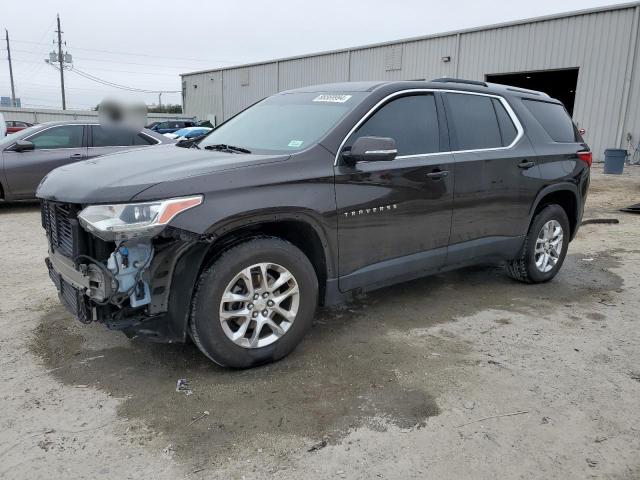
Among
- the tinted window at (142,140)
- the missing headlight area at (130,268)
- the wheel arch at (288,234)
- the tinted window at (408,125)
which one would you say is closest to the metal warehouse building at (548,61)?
the tinted window at (142,140)

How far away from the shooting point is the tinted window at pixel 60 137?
878 centimetres

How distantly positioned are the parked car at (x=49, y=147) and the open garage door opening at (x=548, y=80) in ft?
55.0

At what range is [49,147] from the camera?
8859mm

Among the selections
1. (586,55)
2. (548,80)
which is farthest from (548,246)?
(548,80)

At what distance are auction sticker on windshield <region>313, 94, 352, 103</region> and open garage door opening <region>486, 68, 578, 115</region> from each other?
60.9 feet

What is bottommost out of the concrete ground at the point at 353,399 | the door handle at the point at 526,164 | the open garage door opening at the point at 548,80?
the concrete ground at the point at 353,399

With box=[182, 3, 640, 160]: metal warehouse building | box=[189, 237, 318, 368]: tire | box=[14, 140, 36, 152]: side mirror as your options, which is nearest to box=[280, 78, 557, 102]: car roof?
box=[189, 237, 318, 368]: tire

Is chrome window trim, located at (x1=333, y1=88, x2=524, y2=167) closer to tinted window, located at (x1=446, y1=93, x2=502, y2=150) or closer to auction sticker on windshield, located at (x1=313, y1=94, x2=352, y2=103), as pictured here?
tinted window, located at (x1=446, y1=93, x2=502, y2=150)

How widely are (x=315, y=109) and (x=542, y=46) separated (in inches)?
747

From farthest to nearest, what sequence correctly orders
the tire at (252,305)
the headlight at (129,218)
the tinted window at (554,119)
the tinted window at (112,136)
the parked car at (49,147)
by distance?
the tinted window at (112,136), the parked car at (49,147), the tinted window at (554,119), the tire at (252,305), the headlight at (129,218)

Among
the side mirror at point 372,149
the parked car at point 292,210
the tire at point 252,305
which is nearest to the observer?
the parked car at point 292,210

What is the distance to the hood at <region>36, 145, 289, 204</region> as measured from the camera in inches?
113

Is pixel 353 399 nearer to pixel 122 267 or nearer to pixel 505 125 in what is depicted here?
pixel 122 267

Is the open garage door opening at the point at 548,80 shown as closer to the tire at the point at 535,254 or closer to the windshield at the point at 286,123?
the tire at the point at 535,254
